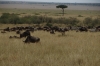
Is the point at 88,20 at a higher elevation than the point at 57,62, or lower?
lower

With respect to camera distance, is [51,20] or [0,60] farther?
[51,20]

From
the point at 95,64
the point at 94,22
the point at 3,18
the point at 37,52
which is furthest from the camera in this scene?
the point at 3,18

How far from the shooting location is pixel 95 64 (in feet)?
19.9

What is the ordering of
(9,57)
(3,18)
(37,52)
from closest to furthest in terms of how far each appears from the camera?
(9,57), (37,52), (3,18)

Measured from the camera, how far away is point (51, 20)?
40.5m

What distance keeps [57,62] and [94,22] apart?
31.0 meters

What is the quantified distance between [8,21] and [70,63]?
3401 centimetres

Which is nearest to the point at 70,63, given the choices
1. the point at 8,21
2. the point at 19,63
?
the point at 19,63

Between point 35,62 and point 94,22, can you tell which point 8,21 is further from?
point 35,62

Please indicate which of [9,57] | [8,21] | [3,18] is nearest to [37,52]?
[9,57]

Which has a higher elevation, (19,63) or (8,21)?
Result: (19,63)

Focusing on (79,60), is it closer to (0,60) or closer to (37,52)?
(37,52)

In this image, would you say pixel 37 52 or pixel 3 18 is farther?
pixel 3 18

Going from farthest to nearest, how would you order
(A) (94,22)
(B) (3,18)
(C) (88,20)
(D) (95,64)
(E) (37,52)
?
(B) (3,18)
(C) (88,20)
(A) (94,22)
(E) (37,52)
(D) (95,64)
